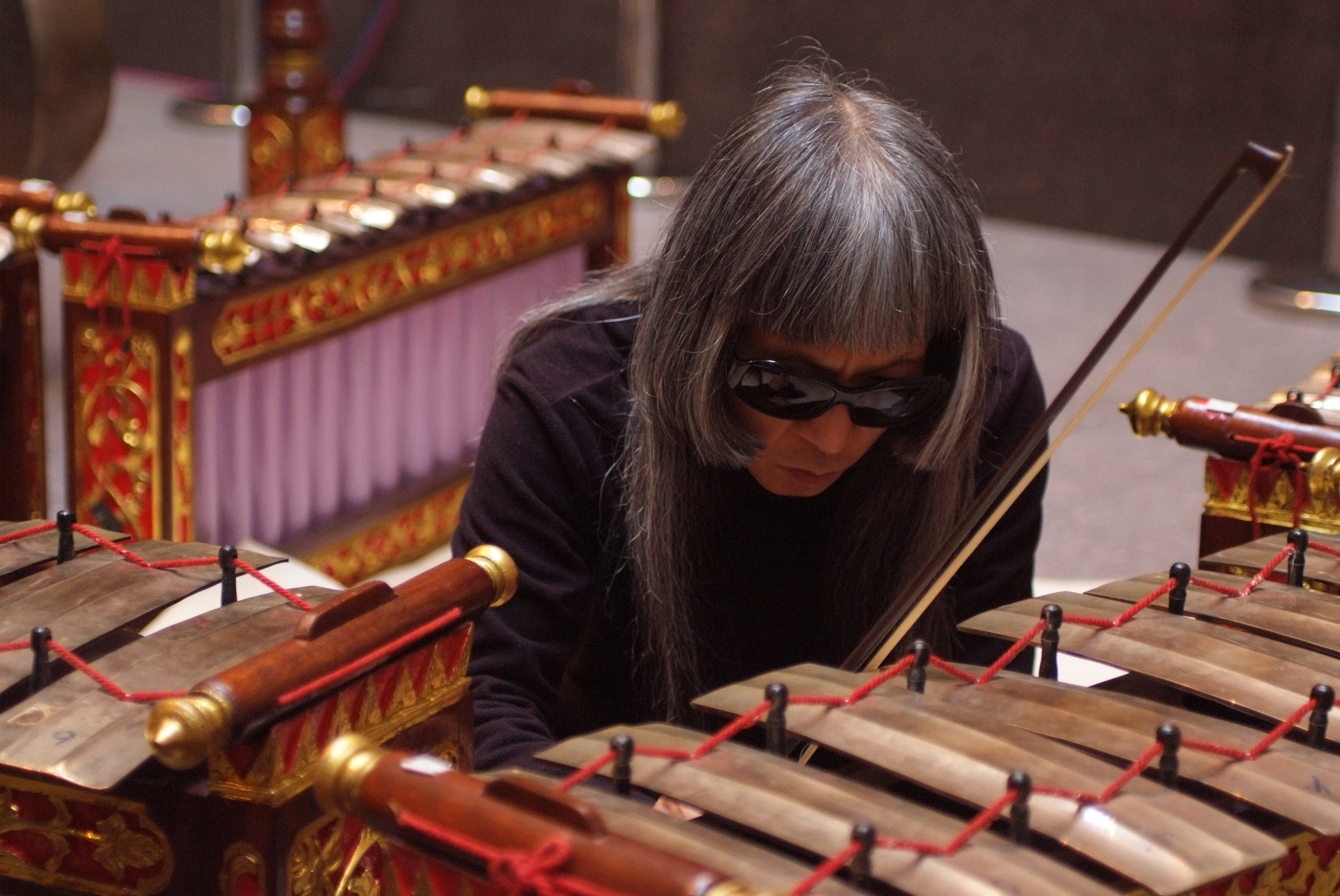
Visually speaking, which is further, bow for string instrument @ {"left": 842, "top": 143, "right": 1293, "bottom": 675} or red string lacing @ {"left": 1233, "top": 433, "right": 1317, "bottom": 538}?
red string lacing @ {"left": 1233, "top": 433, "right": 1317, "bottom": 538}

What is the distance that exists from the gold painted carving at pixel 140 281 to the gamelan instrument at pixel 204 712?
0.89 metres

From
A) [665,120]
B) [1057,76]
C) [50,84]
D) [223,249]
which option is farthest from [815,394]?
[1057,76]

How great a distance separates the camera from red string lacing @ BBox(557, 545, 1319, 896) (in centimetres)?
85

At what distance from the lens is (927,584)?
4.14 ft

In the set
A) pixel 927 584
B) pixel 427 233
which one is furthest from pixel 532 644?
pixel 427 233

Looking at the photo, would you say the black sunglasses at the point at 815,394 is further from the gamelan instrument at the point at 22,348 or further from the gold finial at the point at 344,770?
the gamelan instrument at the point at 22,348

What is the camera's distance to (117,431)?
2.01 metres

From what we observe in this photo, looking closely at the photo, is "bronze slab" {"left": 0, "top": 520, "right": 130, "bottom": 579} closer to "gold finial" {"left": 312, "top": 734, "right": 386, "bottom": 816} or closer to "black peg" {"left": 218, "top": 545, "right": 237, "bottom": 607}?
"black peg" {"left": 218, "top": 545, "right": 237, "bottom": 607}

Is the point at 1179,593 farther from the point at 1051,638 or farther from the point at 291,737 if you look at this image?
the point at 291,737

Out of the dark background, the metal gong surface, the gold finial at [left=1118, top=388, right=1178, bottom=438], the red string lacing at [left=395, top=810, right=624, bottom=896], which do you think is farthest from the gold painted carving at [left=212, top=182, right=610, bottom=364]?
the dark background

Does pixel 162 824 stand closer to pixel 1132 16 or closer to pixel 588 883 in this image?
pixel 588 883

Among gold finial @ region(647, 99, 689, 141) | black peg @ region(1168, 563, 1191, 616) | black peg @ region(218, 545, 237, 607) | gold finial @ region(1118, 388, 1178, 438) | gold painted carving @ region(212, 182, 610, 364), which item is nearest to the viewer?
black peg @ region(218, 545, 237, 607)

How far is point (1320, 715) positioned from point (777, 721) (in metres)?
0.31

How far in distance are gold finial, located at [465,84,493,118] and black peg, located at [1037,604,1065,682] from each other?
1.78m
